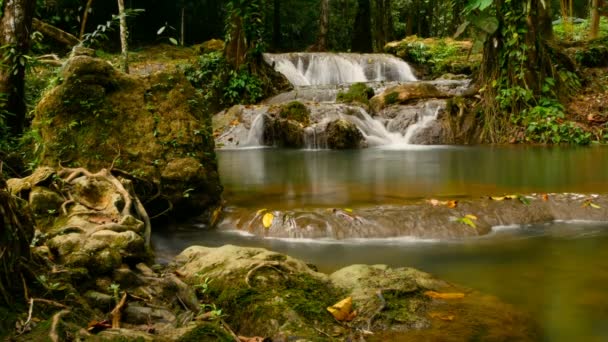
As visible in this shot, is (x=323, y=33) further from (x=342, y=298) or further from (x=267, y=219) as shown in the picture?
(x=342, y=298)

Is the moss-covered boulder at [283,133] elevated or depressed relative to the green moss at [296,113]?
depressed

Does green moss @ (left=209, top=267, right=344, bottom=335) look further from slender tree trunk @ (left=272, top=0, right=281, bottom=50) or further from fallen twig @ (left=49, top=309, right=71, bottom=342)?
slender tree trunk @ (left=272, top=0, right=281, bottom=50)

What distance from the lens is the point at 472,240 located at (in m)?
4.68

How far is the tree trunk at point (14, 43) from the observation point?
5258mm

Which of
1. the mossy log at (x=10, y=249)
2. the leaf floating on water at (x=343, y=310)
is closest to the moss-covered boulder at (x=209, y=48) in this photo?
the leaf floating on water at (x=343, y=310)

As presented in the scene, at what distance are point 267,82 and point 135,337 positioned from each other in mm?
13595

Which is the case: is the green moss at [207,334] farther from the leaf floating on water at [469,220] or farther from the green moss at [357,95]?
the green moss at [357,95]

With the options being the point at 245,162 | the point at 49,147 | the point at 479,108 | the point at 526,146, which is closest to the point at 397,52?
the point at 479,108

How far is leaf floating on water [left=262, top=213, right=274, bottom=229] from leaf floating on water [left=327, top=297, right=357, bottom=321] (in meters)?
2.17

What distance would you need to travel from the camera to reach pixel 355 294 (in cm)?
306

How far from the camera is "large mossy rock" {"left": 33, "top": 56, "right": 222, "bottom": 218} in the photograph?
16.6ft

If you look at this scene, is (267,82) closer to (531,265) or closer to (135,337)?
(531,265)

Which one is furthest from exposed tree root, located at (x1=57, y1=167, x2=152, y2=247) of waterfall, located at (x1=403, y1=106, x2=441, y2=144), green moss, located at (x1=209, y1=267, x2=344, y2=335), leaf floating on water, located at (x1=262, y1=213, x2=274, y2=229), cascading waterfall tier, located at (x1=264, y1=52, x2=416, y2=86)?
cascading waterfall tier, located at (x1=264, y1=52, x2=416, y2=86)

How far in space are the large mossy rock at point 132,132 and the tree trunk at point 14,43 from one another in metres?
0.47
